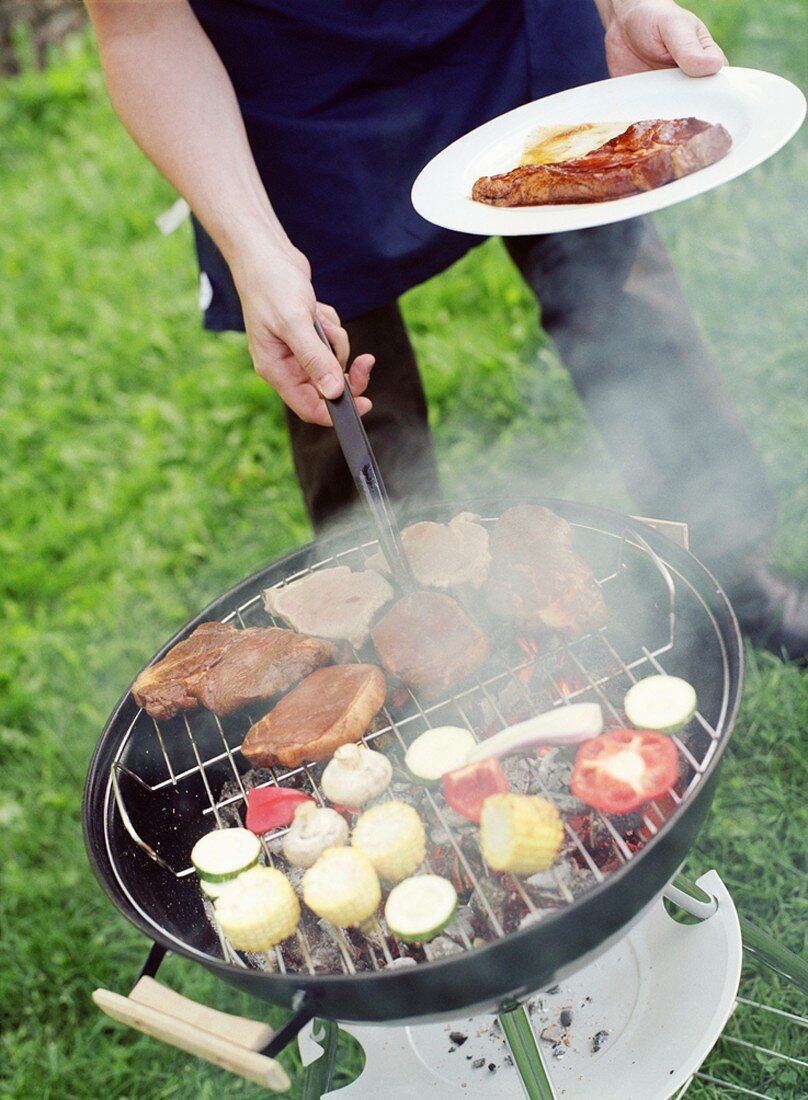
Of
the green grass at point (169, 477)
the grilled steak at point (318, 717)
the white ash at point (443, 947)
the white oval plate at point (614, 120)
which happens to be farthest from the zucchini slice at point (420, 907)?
the white oval plate at point (614, 120)

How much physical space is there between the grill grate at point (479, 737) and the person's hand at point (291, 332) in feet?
1.53

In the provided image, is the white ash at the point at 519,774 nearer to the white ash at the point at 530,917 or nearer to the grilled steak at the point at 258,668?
the white ash at the point at 530,917

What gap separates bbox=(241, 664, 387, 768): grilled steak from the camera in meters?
2.17

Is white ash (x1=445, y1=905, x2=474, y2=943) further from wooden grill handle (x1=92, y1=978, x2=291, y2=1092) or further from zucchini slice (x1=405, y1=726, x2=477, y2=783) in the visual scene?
wooden grill handle (x1=92, y1=978, x2=291, y2=1092)

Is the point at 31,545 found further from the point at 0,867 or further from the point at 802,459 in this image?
the point at 802,459

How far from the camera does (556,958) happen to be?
5.87 ft

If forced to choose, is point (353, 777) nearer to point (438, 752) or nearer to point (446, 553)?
point (438, 752)

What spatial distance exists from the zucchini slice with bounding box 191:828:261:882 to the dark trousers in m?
1.47

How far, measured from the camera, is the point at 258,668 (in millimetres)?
2357

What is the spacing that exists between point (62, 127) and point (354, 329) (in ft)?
18.5

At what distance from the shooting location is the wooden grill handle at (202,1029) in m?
1.67

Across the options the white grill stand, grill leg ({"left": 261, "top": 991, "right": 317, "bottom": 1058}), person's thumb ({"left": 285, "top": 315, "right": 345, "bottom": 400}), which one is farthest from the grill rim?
person's thumb ({"left": 285, "top": 315, "right": 345, "bottom": 400})

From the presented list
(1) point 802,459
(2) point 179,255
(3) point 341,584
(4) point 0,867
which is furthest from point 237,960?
(2) point 179,255

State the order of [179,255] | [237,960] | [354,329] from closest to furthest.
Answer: [237,960], [354,329], [179,255]
